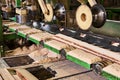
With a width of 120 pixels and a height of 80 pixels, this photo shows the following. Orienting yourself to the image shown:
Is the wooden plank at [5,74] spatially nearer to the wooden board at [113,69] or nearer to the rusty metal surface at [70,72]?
the rusty metal surface at [70,72]

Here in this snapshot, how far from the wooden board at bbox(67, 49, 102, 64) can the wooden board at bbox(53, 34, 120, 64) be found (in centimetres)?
6

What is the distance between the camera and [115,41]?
2.03 meters

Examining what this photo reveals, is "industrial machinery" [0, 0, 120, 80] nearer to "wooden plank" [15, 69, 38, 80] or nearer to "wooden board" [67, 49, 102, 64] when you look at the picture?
"wooden board" [67, 49, 102, 64]

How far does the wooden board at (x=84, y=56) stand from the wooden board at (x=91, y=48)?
2.2 inches

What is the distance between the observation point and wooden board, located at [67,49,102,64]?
1657 mm

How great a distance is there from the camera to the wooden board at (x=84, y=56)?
5.44ft

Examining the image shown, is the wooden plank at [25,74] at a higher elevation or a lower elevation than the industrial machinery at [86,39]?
lower

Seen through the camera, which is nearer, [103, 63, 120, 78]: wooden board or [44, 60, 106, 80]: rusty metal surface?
[103, 63, 120, 78]: wooden board

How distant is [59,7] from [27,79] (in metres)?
1.34

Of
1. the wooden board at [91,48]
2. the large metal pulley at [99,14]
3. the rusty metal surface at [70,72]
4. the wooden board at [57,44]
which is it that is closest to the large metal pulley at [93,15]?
the large metal pulley at [99,14]

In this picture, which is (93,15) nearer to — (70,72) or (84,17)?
(84,17)

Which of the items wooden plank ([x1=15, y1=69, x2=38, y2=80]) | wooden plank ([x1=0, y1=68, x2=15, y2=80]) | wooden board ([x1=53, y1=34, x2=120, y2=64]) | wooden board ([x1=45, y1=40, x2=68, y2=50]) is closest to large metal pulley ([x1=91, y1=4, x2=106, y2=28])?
wooden board ([x1=53, y1=34, x2=120, y2=64])

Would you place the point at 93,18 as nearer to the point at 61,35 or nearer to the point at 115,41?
the point at 115,41

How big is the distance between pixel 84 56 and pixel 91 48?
195 mm
